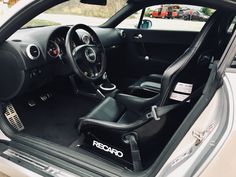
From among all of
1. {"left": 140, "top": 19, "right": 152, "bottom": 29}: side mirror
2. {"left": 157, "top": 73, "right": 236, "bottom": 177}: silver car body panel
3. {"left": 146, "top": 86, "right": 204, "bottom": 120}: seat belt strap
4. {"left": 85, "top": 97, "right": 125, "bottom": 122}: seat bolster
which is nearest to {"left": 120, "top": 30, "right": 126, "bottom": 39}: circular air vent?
{"left": 140, "top": 19, "right": 152, "bottom": 29}: side mirror

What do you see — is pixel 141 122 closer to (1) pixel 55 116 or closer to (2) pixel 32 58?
(2) pixel 32 58

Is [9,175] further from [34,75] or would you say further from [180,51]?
[180,51]

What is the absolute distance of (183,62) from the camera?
4.30ft

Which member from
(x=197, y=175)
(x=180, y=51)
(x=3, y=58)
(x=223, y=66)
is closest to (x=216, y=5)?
(x=223, y=66)

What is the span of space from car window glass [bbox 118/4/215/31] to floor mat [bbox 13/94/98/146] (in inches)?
39.4

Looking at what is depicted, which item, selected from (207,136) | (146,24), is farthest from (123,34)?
(207,136)

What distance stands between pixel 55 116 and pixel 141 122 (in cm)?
125

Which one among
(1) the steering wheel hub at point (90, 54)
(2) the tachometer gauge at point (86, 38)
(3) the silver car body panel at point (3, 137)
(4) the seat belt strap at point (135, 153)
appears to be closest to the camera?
(4) the seat belt strap at point (135, 153)

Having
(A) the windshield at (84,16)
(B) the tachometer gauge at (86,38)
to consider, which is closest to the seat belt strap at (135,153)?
(B) the tachometer gauge at (86,38)

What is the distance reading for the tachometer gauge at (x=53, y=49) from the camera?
224 cm

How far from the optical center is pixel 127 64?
10.3 ft

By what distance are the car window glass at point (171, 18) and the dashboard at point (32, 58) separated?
77 cm

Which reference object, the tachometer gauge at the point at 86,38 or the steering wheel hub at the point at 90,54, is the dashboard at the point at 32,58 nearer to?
the tachometer gauge at the point at 86,38

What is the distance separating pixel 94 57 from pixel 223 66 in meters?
1.29
